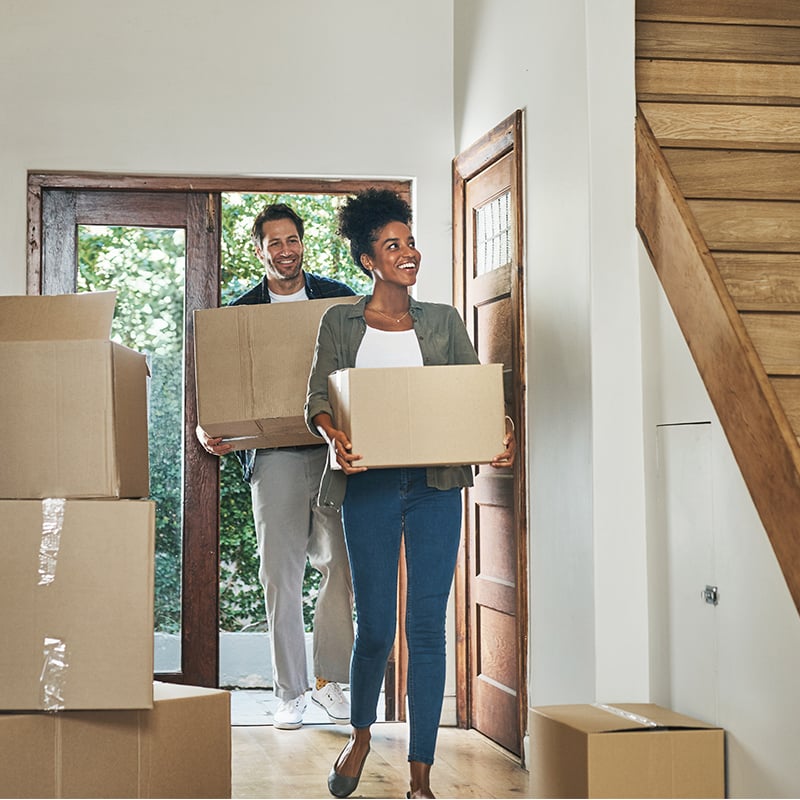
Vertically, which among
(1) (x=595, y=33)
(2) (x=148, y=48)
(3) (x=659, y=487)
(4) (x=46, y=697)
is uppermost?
(2) (x=148, y=48)

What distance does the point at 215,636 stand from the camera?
392 centimetres

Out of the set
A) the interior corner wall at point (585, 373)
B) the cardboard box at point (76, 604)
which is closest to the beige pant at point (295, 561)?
the interior corner wall at point (585, 373)

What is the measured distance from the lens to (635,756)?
226 cm

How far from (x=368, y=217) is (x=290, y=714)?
5.52 ft

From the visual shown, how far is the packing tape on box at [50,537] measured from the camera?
7.91 ft

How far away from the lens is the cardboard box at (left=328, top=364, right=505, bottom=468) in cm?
260

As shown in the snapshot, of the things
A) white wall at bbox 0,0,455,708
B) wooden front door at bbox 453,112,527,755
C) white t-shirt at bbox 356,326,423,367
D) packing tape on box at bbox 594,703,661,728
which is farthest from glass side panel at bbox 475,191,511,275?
packing tape on box at bbox 594,703,661,728

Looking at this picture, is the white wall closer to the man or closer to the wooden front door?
the wooden front door

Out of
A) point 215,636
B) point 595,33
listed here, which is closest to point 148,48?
point 595,33

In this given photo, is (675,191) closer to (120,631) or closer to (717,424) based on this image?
(717,424)

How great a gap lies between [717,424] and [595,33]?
1.04 m

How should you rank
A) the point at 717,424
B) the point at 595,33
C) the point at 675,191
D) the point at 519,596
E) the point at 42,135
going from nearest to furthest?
1. the point at 717,424
2. the point at 675,191
3. the point at 595,33
4. the point at 519,596
5. the point at 42,135

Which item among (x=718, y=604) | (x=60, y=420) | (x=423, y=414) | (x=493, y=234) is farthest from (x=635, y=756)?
(x=493, y=234)

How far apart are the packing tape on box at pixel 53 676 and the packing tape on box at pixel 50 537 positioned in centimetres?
14
